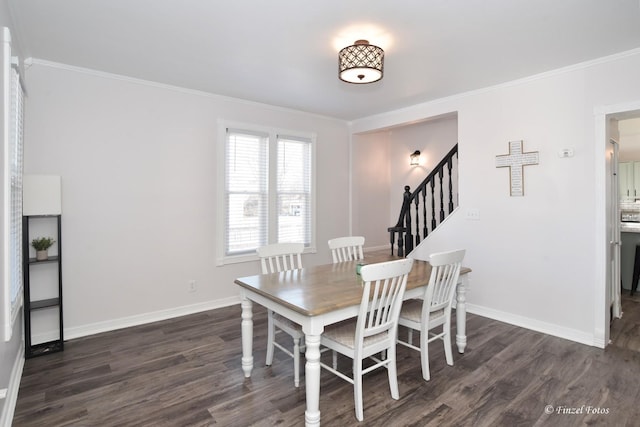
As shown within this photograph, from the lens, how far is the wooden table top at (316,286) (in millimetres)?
2018

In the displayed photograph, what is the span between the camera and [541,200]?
348 centimetres

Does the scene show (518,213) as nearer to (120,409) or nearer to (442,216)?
(442,216)

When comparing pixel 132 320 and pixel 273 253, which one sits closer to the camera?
pixel 273 253

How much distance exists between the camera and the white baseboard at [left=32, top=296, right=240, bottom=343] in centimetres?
322

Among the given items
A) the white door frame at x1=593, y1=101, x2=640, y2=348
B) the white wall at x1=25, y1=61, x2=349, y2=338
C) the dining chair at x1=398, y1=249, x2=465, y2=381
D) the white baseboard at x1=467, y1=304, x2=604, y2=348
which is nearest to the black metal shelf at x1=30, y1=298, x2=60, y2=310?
the white wall at x1=25, y1=61, x2=349, y2=338

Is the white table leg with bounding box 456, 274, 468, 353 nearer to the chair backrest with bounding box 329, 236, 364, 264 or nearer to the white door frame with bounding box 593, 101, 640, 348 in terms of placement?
the chair backrest with bounding box 329, 236, 364, 264

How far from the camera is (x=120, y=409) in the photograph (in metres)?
2.21

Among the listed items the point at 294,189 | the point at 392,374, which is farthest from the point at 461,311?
the point at 294,189

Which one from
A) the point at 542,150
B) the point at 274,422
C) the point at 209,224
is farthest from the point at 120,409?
the point at 542,150

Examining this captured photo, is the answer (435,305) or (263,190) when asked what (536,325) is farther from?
(263,190)

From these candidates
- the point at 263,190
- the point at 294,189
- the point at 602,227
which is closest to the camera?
the point at 602,227

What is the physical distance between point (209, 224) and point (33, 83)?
6.91 ft

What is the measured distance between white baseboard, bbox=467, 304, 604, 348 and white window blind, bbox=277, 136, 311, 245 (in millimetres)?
2459

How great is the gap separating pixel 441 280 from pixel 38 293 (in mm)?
3545
